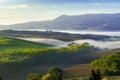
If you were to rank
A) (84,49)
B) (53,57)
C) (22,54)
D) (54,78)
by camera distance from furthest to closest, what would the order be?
1. (84,49)
2. (53,57)
3. (22,54)
4. (54,78)

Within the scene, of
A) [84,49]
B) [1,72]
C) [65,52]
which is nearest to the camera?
[1,72]

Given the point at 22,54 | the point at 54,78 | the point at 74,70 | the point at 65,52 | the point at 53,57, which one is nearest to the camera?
the point at 54,78

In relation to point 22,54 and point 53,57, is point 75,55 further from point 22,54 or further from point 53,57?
point 22,54

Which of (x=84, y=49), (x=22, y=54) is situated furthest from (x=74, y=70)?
(x=84, y=49)

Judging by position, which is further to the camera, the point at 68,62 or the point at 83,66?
the point at 68,62

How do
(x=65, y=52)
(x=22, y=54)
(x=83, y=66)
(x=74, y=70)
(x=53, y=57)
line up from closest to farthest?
(x=74, y=70)
(x=83, y=66)
(x=22, y=54)
(x=53, y=57)
(x=65, y=52)

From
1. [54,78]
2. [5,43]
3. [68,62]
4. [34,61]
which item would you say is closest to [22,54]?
[34,61]

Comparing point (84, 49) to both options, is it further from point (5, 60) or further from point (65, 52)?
point (5, 60)

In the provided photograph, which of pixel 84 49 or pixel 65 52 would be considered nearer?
pixel 65 52
